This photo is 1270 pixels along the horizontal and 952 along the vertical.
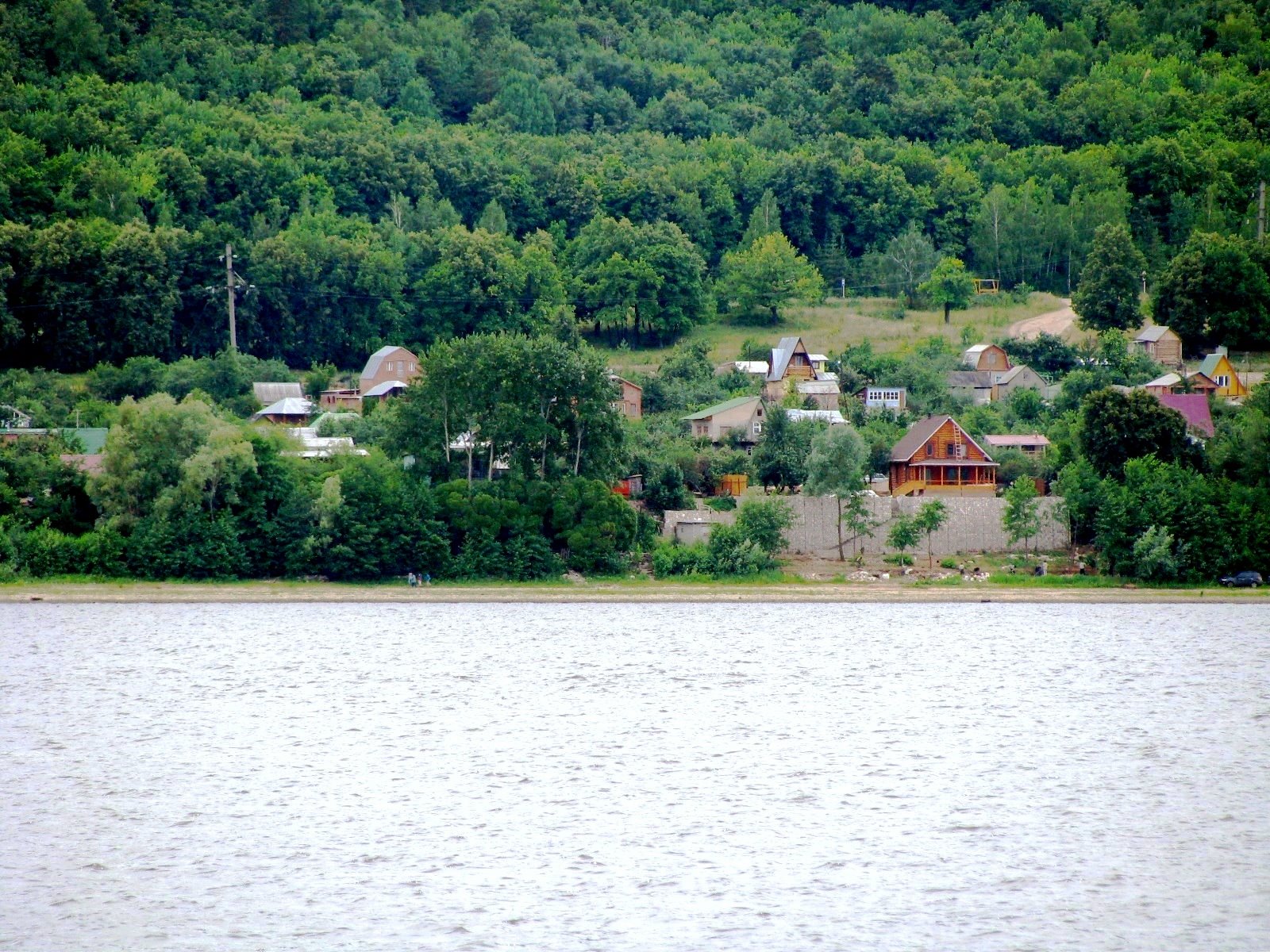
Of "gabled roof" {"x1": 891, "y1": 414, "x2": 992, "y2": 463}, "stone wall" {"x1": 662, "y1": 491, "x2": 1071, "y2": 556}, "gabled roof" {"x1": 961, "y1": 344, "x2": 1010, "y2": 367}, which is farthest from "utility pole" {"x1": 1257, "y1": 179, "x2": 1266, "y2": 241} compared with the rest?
"stone wall" {"x1": 662, "y1": 491, "x2": 1071, "y2": 556}

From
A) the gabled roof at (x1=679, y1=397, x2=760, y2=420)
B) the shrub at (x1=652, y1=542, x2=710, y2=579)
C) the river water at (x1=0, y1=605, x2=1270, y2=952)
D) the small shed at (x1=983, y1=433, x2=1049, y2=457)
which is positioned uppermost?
the gabled roof at (x1=679, y1=397, x2=760, y2=420)

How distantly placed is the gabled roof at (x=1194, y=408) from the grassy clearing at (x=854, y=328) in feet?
71.4

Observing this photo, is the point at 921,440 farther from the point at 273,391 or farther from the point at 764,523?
the point at 273,391

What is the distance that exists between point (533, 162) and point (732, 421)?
51.0 meters

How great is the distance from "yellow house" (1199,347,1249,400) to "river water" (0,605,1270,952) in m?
31.7

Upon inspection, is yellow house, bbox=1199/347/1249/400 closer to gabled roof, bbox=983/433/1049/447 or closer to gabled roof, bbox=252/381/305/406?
gabled roof, bbox=983/433/1049/447

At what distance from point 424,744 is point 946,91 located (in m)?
129

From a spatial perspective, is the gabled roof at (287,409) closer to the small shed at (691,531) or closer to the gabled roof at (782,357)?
the gabled roof at (782,357)

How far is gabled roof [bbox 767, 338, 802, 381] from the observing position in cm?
7019

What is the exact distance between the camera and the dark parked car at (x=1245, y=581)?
41.5 metres

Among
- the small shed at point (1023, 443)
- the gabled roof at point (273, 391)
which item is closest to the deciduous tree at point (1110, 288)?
the small shed at point (1023, 443)

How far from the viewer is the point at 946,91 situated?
14388cm

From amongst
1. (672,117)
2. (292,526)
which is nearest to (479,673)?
(292,526)

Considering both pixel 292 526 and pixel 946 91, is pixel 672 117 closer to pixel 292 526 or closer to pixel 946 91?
pixel 946 91
